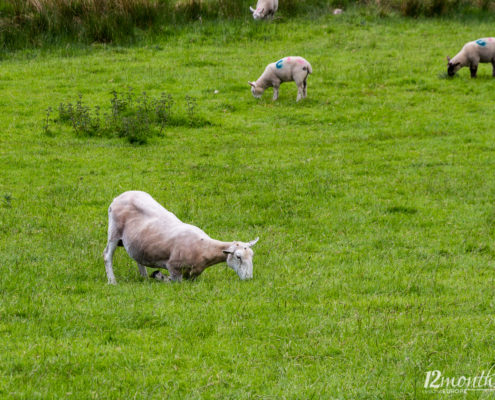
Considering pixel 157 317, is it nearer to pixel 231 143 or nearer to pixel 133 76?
pixel 231 143

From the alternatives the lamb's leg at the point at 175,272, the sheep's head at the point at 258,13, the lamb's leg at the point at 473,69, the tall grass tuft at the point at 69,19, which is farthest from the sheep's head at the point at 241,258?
the sheep's head at the point at 258,13

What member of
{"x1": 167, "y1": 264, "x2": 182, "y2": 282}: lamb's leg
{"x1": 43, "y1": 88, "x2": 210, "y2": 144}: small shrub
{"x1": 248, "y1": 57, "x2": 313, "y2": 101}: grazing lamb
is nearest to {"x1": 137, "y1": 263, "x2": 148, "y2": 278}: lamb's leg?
{"x1": 167, "y1": 264, "x2": 182, "y2": 282}: lamb's leg

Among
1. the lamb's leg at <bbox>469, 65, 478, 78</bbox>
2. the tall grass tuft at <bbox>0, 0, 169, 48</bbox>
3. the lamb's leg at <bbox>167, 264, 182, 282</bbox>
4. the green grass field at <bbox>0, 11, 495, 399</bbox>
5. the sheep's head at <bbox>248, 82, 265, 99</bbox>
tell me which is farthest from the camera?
the tall grass tuft at <bbox>0, 0, 169, 48</bbox>

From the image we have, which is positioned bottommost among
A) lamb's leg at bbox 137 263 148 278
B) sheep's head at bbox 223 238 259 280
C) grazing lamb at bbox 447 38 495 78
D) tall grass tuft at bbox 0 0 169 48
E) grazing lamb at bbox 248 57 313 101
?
lamb's leg at bbox 137 263 148 278

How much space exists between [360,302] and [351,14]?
22.6 m

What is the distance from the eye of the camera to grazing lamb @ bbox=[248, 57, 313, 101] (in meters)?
19.4

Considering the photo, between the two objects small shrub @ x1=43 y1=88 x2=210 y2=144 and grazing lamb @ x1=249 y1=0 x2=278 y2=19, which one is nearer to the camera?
small shrub @ x1=43 y1=88 x2=210 y2=144

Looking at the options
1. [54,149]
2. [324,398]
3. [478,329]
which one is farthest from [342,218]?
[54,149]

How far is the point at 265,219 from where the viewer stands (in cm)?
1177

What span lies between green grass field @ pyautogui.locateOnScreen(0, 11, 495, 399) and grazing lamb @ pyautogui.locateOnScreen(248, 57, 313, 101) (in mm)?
495

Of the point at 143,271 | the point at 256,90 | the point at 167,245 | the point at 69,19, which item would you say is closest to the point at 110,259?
the point at 143,271

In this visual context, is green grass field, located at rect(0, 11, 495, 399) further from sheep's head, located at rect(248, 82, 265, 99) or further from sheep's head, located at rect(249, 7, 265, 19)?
sheep's head, located at rect(249, 7, 265, 19)

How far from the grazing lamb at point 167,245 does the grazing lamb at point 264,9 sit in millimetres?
19269

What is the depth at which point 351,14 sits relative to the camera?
92.3ft
